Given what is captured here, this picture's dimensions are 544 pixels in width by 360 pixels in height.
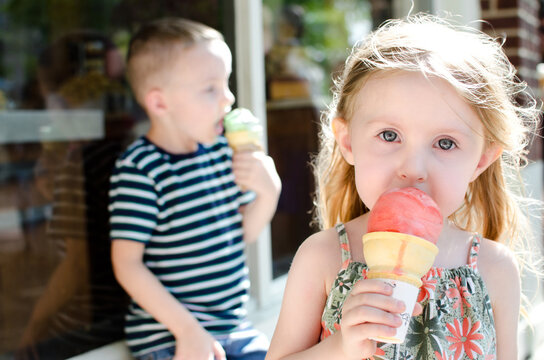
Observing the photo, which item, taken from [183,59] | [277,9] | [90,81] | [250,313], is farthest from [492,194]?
[277,9]

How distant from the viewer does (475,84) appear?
4.73 feet

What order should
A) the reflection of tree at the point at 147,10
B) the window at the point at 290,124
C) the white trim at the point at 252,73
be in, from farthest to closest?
the window at the point at 290,124
the reflection of tree at the point at 147,10
the white trim at the point at 252,73

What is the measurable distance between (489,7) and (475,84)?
3858 mm

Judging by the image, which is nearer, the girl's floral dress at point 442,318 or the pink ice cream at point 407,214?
the pink ice cream at point 407,214

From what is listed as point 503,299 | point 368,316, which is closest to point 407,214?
point 368,316

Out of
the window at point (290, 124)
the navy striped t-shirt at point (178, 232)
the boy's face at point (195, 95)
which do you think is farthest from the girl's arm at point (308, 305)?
the window at point (290, 124)

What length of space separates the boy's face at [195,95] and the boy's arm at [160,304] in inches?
18.9

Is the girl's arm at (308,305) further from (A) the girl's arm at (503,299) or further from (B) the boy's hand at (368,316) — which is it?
(A) the girl's arm at (503,299)

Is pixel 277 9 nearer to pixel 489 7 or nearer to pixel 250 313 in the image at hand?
pixel 489 7

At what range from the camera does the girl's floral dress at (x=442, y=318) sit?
4.62ft

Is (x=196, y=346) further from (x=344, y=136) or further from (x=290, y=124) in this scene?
(x=290, y=124)

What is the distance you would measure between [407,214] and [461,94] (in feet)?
1.24

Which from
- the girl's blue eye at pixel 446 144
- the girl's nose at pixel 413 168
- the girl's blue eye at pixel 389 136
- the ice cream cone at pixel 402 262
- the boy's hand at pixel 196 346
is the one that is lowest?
the boy's hand at pixel 196 346

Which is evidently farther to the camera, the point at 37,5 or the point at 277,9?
the point at 277,9
